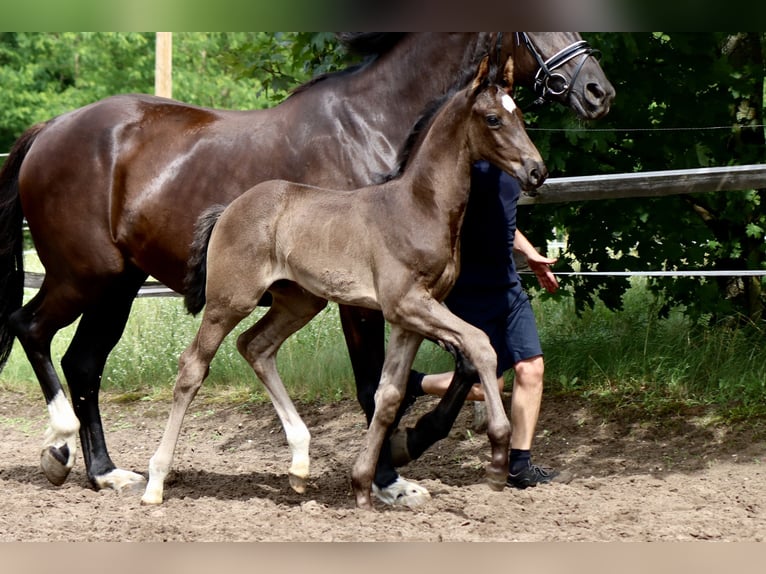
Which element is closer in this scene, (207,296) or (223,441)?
(207,296)

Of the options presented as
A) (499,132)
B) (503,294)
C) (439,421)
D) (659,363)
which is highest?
(499,132)

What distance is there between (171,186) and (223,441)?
8.26ft

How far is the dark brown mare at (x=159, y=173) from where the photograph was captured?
486cm

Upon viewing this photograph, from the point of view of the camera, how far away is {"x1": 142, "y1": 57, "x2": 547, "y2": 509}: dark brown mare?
13.6 ft

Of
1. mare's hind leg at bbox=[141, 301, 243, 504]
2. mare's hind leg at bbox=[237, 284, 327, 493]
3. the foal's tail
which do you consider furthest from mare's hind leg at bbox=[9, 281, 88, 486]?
mare's hind leg at bbox=[237, 284, 327, 493]

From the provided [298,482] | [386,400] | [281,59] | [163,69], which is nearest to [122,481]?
[298,482]

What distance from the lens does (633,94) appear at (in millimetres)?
6512

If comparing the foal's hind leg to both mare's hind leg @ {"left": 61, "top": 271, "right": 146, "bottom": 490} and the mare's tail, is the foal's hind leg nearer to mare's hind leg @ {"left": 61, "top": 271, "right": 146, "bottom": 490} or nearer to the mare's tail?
mare's hind leg @ {"left": 61, "top": 271, "right": 146, "bottom": 490}

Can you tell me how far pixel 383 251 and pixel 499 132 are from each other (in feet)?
2.33

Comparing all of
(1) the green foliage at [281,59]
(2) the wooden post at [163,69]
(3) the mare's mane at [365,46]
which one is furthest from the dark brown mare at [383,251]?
(2) the wooden post at [163,69]

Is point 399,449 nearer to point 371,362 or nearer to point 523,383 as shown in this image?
point 371,362

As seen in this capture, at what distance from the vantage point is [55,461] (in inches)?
213
